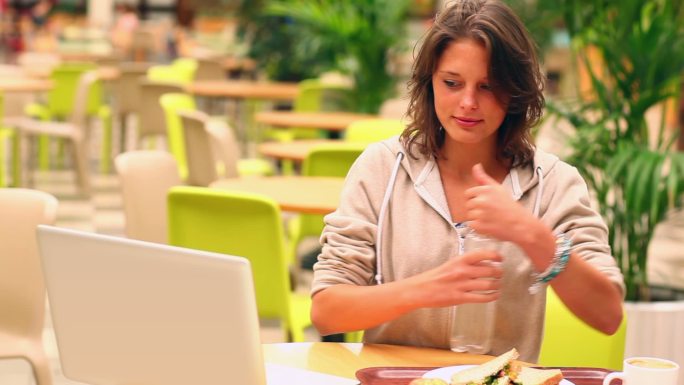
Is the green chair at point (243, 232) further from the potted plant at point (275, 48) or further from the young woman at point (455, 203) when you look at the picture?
the potted plant at point (275, 48)

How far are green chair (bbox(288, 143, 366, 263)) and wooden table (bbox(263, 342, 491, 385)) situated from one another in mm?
2575

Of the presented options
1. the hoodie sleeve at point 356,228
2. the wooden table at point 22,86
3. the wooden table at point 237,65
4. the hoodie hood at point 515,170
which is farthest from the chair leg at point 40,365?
the wooden table at point 237,65

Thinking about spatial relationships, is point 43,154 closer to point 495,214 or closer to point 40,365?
point 40,365

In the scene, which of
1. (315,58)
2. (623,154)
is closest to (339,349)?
(623,154)

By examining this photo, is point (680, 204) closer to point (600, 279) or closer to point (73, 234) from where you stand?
point (600, 279)

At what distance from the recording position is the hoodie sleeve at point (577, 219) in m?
2.04

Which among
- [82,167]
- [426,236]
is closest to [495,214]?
[426,236]

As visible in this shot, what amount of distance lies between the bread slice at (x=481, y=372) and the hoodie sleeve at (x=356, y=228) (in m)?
0.49

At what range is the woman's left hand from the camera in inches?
69.2

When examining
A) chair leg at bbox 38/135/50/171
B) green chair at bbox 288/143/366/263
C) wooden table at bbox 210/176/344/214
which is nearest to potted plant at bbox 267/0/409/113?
chair leg at bbox 38/135/50/171

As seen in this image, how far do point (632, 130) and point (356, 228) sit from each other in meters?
→ 2.12

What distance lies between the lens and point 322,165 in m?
4.64

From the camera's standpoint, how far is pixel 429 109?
2.18m

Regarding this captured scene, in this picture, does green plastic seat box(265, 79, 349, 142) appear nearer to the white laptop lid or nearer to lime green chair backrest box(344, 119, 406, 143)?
lime green chair backrest box(344, 119, 406, 143)
